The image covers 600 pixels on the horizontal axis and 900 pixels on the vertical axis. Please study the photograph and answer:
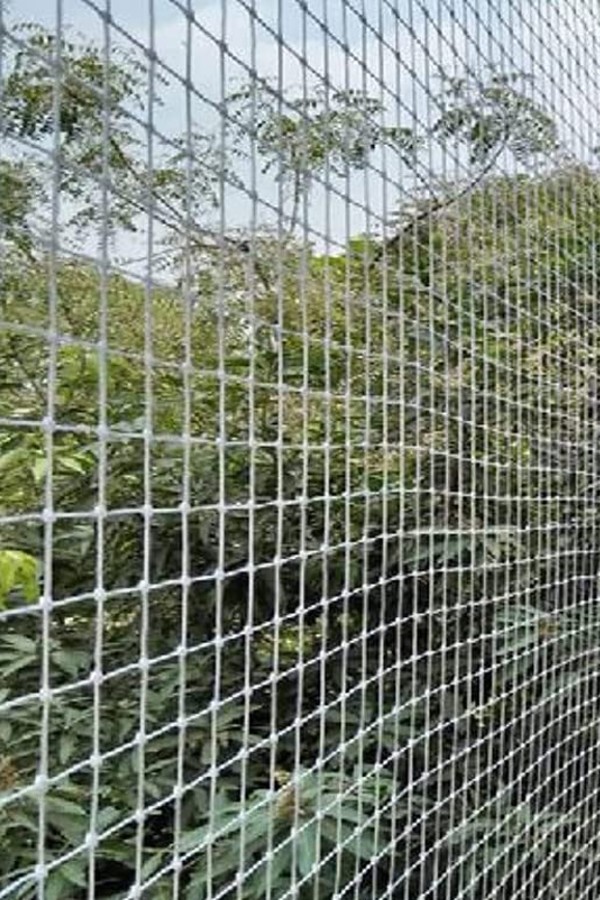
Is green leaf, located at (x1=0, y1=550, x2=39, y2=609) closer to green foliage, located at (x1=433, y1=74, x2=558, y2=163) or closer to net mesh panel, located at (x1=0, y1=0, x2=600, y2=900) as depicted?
net mesh panel, located at (x1=0, y1=0, x2=600, y2=900)

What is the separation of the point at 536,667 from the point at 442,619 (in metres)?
0.32

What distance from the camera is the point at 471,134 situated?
1610mm

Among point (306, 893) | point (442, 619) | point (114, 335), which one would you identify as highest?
point (114, 335)

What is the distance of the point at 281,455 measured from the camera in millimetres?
1240

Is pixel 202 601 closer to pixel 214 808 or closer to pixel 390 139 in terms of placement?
pixel 214 808

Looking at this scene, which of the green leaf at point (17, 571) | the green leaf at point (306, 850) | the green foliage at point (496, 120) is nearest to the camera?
the green leaf at point (17, 571)

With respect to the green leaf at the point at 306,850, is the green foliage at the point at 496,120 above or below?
above

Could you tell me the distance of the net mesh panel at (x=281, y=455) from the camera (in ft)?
3.18

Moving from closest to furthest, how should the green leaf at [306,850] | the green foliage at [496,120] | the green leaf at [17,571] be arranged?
the green leaf at [17,571] → the green leaf at [306,850] → the green foliage at [496,120]

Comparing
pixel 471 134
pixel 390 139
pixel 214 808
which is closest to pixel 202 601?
pixel 214 808

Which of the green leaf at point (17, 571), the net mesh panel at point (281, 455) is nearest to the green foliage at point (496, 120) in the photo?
the net mesh panel at point (281, 455)

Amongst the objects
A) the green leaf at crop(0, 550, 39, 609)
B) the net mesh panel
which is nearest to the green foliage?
the net mesh panel

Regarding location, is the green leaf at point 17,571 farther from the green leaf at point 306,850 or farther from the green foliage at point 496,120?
the green foliage at point 496,120

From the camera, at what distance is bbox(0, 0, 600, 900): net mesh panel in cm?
97
